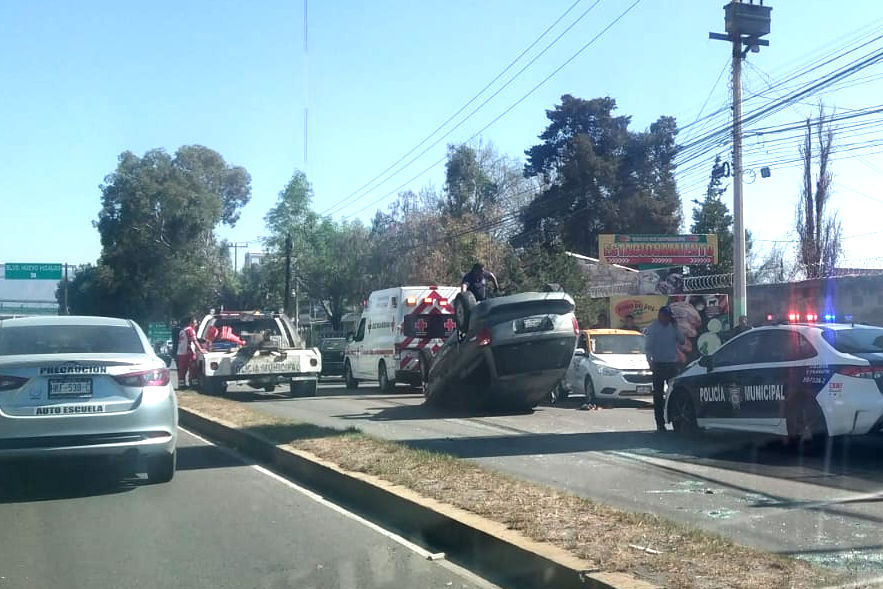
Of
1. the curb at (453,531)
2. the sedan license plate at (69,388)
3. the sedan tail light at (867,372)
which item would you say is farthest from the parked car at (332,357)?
the sedan license plate at (69,388)

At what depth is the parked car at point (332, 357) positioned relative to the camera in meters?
32.5

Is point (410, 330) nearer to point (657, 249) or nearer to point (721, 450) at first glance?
point (721, 450)

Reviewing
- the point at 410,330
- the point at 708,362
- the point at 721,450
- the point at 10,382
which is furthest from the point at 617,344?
the point at 10,382

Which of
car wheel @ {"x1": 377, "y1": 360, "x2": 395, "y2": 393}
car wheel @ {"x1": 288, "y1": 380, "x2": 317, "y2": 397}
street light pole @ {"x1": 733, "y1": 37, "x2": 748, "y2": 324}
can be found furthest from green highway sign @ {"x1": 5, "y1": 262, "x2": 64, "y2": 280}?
street light pole @ {"x1": 733, "y1": 37, "x2": 748, "y2": 324}

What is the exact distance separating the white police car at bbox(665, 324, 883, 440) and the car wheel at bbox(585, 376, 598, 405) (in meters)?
5.81

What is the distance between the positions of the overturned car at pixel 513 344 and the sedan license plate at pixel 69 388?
8.13 meters

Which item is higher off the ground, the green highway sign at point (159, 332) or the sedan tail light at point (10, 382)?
the green highway sign at point (159, 332)

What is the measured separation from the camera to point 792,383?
35.8 feet

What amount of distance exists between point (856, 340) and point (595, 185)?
47448 mm

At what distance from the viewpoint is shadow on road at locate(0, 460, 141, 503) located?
903cm

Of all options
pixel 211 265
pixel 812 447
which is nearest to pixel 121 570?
pixel 812 447

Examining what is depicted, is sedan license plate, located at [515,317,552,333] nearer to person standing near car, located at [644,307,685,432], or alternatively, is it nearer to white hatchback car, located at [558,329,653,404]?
person standing near car, located at [644,307,685,432]

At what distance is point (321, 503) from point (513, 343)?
24.3ft

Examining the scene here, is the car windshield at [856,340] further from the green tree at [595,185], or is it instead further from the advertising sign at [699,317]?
the green tree at [595,185]
